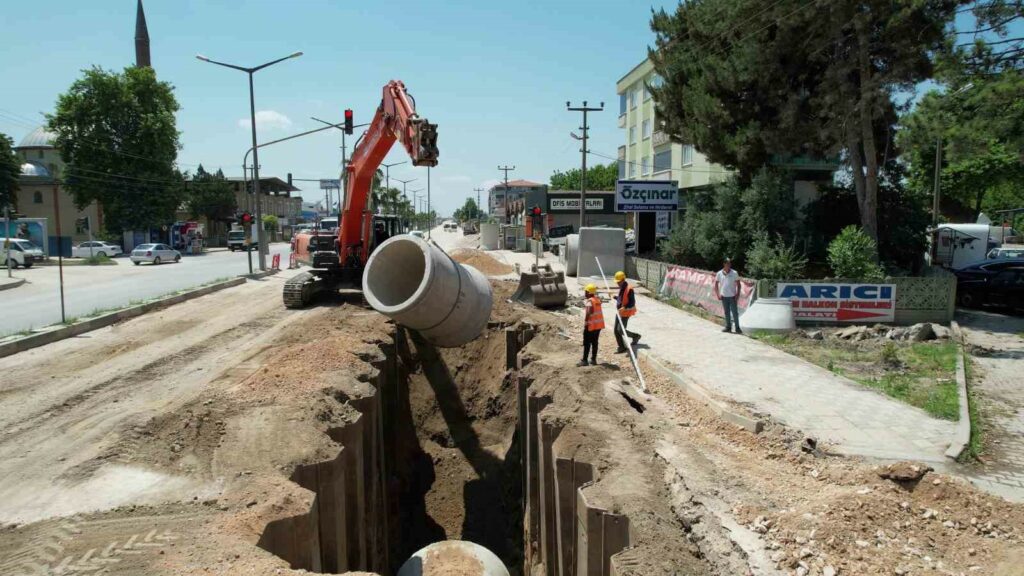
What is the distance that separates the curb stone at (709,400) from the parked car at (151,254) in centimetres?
3761

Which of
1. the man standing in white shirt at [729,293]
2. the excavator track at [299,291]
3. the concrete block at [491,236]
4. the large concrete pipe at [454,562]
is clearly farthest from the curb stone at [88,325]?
the concrete block at [491,236]

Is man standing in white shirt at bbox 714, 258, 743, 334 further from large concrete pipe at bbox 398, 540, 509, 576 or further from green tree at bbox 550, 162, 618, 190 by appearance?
green tree at bbox 550, 162, 618, 190

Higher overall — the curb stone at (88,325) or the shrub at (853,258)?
the shrub at (853,258)

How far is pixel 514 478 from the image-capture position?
13062 mm

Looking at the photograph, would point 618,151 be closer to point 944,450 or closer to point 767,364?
point 767,364

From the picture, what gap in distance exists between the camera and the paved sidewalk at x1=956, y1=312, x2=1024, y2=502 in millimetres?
7910

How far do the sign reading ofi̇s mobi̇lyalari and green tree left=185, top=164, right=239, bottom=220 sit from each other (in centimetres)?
5432

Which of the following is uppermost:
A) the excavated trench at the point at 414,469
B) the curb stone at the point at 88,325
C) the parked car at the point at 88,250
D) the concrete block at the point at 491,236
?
the concrete block at the point at 491,236

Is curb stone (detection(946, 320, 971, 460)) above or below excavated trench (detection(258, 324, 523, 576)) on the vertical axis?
above

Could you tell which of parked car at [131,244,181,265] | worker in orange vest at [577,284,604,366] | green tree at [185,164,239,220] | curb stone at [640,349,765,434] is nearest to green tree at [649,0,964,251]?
curb stone at [640,349,765,434]

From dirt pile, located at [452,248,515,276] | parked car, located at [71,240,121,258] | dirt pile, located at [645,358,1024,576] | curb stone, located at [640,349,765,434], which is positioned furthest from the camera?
parked car, located at [71,240,121,258]

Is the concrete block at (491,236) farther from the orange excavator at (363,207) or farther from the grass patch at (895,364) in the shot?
the grass patch at (895,364)

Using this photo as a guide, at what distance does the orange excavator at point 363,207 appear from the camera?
12.7 m

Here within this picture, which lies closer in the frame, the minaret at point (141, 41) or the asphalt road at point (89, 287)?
the asphalt road at point (89, 287)
